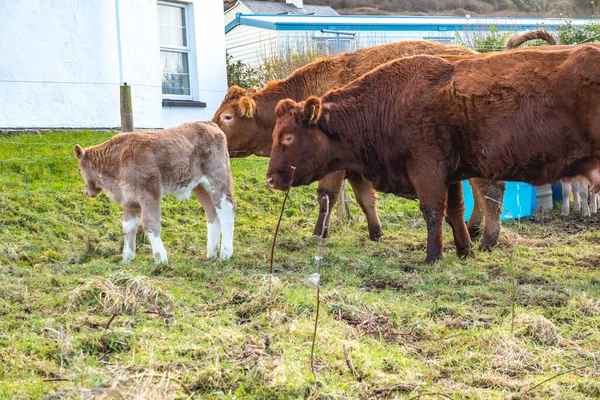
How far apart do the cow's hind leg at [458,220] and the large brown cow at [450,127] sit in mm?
14

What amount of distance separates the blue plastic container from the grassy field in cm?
218

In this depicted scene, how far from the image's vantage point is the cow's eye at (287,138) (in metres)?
8.21

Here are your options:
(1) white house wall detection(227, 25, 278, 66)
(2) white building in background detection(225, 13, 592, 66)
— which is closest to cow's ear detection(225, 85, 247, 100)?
(2) white building in background detection(225, 13, 592, 66)

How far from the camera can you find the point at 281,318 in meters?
5.02

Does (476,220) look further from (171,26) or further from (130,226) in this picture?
(171,26)

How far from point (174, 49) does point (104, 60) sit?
2.58 m

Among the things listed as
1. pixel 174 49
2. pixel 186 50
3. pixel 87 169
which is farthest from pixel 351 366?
pixel 186 50

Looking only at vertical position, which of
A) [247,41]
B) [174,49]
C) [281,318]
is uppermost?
[247,41]

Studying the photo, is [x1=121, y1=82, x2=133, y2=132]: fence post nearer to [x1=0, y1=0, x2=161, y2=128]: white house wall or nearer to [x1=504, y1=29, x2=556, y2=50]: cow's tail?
[x1=0, y1=0, x2=161, y2=128]: white house wall

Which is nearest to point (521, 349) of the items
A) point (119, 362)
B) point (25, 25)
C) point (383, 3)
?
point (119, 362)

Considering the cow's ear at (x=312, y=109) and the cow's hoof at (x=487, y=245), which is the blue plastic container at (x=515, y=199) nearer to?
the cow's hoof at (x=487, y=245)

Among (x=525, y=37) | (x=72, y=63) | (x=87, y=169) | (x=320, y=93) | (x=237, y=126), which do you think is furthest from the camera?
(x=72, y=63)

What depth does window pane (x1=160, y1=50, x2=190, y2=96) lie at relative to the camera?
16625mm

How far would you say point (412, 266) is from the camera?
25.2 feet
